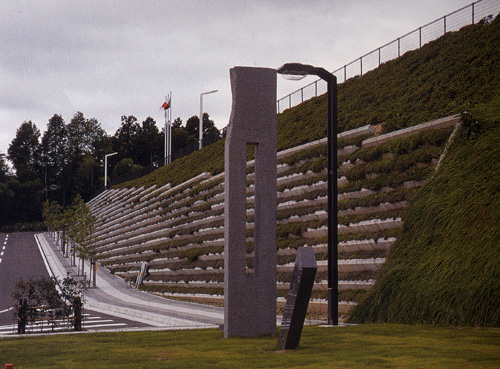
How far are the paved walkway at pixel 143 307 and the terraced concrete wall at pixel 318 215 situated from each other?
1811 millimetres

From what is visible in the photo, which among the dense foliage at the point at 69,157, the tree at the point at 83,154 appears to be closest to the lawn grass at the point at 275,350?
the dense foliage at the point at 69,157

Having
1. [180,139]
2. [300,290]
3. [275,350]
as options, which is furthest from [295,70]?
[180,139]

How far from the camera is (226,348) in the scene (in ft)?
33.9

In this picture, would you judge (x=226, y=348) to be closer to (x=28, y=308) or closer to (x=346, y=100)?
(x=28, y=308)

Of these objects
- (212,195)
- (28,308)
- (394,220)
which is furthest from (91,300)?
(394,220)

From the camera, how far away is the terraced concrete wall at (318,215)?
59.8 feet

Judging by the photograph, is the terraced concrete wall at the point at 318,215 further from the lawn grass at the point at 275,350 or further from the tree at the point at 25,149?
the tree at the point at 25,149

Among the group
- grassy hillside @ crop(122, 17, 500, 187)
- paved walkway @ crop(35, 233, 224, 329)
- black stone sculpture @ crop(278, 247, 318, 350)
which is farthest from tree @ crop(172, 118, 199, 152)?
black stone sculpture @ crop(278, 247, 318, 350)

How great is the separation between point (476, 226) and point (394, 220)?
13.1 ft

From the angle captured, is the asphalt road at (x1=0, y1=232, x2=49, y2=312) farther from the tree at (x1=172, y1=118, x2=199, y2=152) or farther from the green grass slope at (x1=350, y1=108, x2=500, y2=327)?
the tree at (x1=172, y1=118, x2=199, y2=152)

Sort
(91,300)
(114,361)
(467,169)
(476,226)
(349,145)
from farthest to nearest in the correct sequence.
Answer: (91,300) < (349,145) < (467,169) < (476,226) < (114,361)

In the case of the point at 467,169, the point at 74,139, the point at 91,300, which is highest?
the point at 74,139

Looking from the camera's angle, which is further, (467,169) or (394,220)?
(394,220)

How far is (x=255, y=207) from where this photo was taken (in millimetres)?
12594
